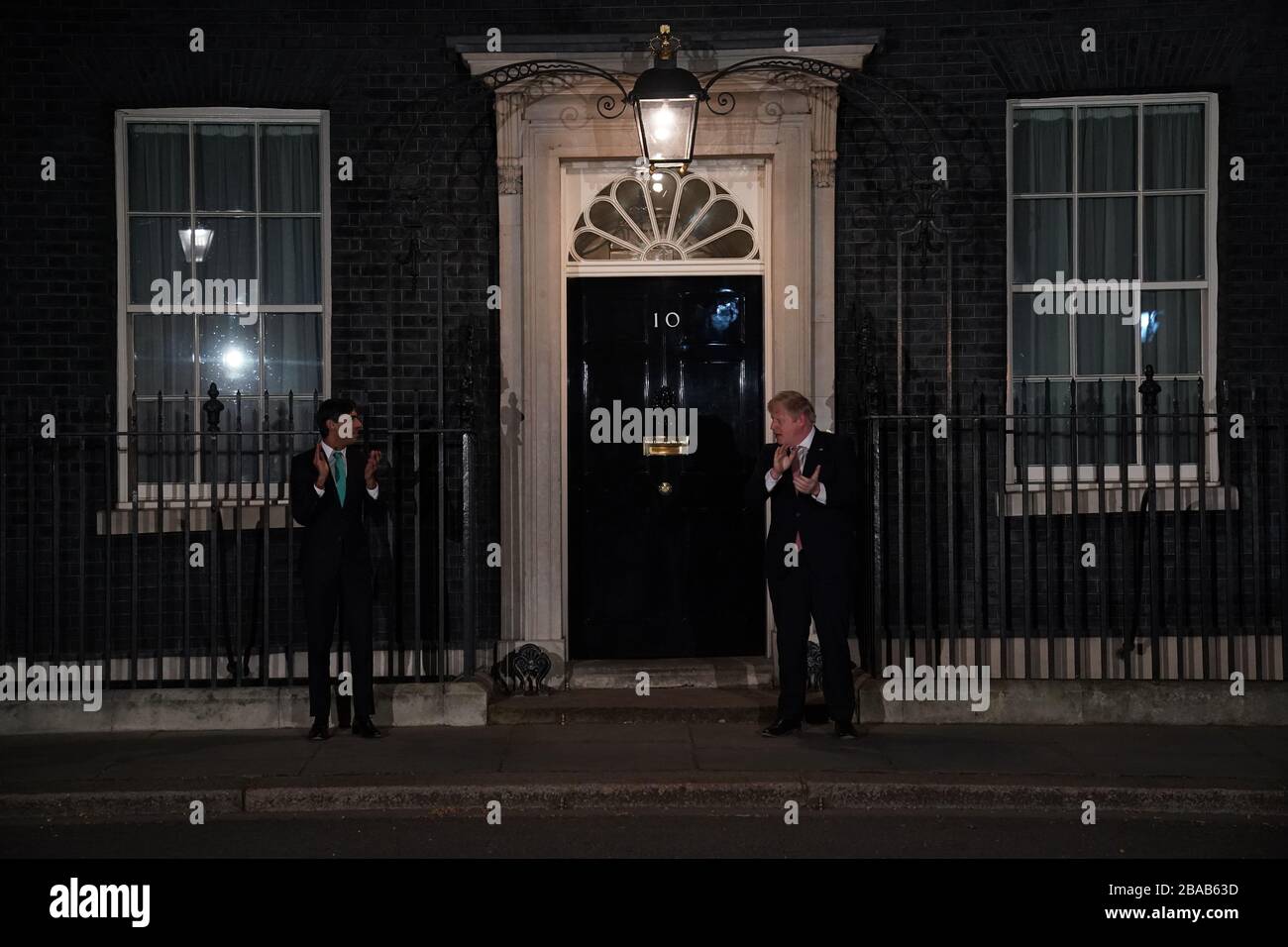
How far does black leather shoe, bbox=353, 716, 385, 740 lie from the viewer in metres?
8.34

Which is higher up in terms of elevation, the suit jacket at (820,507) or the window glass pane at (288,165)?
the window glass pane at (288,165)

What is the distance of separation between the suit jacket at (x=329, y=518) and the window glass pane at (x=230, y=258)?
2.03m

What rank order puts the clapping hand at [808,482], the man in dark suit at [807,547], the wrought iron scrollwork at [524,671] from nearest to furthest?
the clapping hand at [808,482]
the man in dark suit at [807,547]
the wrought iron scrollwork at [524,671]

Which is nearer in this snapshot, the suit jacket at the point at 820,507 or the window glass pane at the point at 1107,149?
the suit jacket at the point at 820,507

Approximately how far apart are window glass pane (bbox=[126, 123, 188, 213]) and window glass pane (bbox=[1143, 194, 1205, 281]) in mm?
6515

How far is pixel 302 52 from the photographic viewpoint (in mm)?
9578

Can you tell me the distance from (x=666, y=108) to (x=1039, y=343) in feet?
10.2

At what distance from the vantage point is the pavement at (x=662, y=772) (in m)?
7.11

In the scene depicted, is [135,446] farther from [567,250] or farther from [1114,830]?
[1114,830]

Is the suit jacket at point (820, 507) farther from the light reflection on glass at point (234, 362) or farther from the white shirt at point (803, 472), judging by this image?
the light reflection on glass at point (234, 362)

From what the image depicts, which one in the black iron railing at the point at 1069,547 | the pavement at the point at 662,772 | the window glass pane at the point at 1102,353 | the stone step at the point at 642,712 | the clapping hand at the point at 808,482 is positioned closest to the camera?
the pavement at the point at 662,772

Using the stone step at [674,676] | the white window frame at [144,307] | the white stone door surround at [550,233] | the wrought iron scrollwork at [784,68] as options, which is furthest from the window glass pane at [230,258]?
the stone step at [674,676]

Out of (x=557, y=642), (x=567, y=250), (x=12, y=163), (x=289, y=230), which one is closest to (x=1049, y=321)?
(x=567, y=250)

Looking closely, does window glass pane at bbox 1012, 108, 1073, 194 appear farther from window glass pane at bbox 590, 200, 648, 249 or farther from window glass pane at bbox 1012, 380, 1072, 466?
window glass pane at bbox 590, 200, 648, 249
